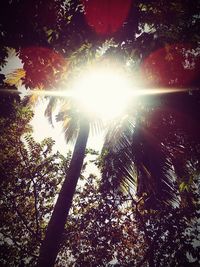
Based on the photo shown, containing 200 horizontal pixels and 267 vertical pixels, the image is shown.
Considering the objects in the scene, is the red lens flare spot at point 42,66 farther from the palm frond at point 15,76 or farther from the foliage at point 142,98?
the palm frond at point 15,76

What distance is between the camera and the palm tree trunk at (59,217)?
6066 mm

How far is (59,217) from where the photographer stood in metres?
6.44

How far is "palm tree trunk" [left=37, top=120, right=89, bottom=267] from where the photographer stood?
19.9 ft

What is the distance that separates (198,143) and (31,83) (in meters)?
4.03

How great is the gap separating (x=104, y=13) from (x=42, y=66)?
112cm

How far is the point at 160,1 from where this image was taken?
13.3 ft

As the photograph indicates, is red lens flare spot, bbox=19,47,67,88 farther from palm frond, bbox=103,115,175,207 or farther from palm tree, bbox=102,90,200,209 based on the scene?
palm frond, bbox=103,115,175,207

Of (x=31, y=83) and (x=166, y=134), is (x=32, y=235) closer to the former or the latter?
(x=166, y=134)

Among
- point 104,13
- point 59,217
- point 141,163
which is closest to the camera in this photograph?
point 104,13

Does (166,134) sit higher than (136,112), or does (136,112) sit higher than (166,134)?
(136,112)

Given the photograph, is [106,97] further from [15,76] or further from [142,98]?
Answer: [15,76]

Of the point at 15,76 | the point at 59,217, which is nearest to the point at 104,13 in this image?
the point at 59,217

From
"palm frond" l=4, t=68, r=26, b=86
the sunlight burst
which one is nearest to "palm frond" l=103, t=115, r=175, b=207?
the sunlight burst

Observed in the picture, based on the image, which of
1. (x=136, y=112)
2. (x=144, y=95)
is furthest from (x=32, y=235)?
(x=144, y=95)
